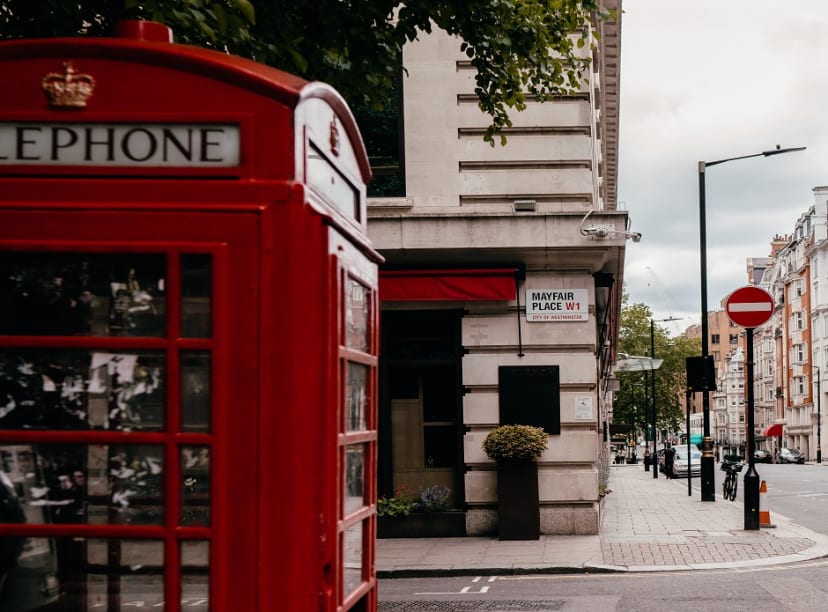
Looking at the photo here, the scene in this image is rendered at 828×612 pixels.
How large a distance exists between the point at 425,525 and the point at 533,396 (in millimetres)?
2387

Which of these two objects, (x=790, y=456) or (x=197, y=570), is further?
(x=790, y=456)

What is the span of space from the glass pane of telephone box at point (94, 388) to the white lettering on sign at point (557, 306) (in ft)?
41.4

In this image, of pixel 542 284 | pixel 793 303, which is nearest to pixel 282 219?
pixel 542 284

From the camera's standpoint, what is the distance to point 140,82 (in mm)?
3887

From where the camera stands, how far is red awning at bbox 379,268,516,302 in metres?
16.0

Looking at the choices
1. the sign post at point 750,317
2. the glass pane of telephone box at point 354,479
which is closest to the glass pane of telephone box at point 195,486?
the glass pane of telephone box at point 354,479

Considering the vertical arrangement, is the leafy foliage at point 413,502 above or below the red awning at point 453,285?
below

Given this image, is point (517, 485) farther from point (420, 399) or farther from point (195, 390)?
point (195, 390)

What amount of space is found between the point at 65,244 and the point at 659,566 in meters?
10.6

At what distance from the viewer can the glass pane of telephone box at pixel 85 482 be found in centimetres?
376

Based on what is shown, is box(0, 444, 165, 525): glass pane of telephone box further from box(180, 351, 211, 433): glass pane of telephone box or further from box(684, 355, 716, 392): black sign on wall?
box(684, 355, 716, 392): black sign on wall

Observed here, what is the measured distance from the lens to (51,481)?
379 cm

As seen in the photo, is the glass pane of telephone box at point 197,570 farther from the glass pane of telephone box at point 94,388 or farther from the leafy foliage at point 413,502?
the leafy foliage at point 413,502

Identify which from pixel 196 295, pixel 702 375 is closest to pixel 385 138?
pixel 702 375
